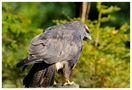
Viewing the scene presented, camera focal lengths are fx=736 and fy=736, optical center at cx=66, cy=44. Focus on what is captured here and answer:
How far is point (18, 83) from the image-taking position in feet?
33.9

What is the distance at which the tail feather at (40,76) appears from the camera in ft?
22.7

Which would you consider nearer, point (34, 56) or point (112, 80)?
point (34, 56)

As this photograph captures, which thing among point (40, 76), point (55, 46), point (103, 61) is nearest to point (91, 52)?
point (103, 61)

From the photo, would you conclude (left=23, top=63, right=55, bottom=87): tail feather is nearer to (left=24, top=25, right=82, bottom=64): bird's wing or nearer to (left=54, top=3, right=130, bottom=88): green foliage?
(left=24, top=25, right=82, bottom=64): bird's wing

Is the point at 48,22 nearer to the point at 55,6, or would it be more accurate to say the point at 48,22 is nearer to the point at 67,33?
the point at 55,6

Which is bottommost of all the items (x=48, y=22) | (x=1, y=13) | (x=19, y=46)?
(x=48, y=22)

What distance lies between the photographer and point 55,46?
7.01 m

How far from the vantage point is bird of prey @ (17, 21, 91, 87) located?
6871 mm

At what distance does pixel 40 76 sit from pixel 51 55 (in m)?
0.22

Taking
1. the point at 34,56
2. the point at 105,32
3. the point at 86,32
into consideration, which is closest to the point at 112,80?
the point at 105,32

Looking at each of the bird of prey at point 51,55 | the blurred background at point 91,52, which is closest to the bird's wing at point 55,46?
the bird of prey at point 51,55

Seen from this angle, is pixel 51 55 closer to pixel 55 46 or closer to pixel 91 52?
pixel 55 46

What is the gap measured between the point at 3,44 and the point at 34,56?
3804mm

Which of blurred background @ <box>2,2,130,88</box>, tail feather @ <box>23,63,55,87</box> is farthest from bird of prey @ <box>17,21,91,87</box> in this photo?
blurred background @ <box>2,2,130,88</box>
